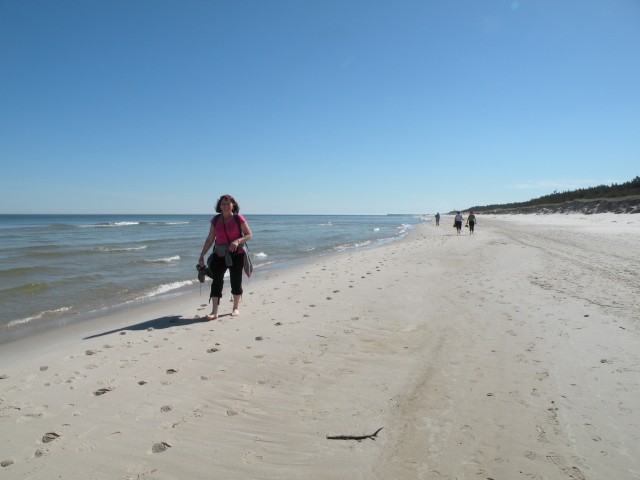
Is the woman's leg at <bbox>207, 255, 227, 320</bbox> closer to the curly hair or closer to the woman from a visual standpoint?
the woman

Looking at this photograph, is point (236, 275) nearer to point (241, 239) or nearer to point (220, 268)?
point (220, 268)

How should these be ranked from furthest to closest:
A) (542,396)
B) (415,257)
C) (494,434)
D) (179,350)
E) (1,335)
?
(415,257), (1,335), (179,350), (542,396), (494,434)

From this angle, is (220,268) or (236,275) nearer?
(220,268)

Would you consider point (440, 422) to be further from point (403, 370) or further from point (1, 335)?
point (1, 335)

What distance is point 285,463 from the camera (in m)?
2.44

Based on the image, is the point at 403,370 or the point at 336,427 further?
the point at 403,370

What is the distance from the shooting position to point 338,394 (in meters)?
3.37

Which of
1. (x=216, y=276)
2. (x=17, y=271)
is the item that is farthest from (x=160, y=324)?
(x=17, y=271)

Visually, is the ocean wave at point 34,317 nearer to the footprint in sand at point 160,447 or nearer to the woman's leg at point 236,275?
the woman's leg at point 236,275

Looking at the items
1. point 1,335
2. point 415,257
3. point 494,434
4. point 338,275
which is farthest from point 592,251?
point 1,335

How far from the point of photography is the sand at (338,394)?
7.99ft

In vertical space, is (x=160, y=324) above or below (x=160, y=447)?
below

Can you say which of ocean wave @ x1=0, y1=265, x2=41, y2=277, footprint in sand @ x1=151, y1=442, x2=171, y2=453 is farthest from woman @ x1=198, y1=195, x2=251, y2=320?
ocean wave @ x1=0, y1=265, x2=41, y2=277

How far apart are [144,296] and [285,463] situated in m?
8.02
